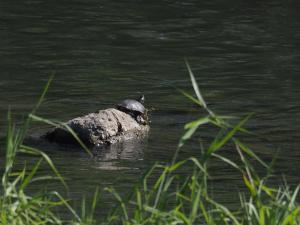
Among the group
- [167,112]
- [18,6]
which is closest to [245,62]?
Result: [167,112]

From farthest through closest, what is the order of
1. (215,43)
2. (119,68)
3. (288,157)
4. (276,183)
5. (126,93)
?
(215,43), (119,68), (126,93), (288,157), (276,183)

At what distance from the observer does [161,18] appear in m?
16.6

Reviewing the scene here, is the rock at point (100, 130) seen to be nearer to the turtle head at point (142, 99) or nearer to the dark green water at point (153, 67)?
the dark green water at point (153, 67)

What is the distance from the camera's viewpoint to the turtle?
1038 cm

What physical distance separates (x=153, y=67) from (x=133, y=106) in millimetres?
2946

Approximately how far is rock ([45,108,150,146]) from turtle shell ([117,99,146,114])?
0.61 ft

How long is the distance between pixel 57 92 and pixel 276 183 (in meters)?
4.43

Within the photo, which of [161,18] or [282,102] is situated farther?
[161,18]

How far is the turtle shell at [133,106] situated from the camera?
10.4m

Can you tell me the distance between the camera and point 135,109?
34.0 feet

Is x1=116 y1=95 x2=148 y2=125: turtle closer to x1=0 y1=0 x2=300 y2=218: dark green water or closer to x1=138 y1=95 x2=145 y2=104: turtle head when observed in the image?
x1=0 y1=0 x2=300 y2=218: dark green water

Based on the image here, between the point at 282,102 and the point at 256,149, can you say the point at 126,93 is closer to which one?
the point at 282,102

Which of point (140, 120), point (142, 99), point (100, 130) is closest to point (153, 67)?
point (142, 99)

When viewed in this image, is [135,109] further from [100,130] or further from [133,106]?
[100,130]
